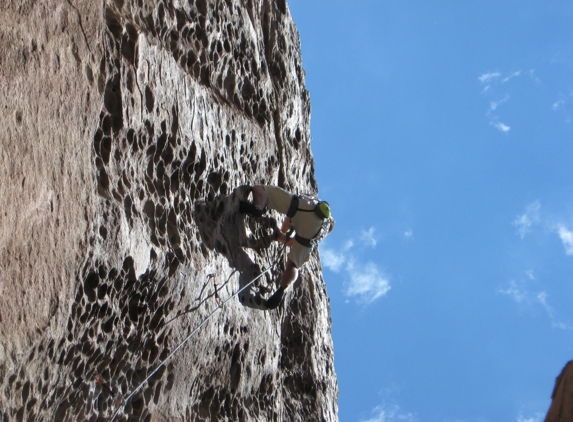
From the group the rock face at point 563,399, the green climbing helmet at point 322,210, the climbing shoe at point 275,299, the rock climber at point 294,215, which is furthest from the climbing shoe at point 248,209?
the rock face at point 563,399

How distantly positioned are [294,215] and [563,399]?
13.4 ft

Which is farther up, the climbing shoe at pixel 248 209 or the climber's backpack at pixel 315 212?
the climber's backpack at pixel 315 212

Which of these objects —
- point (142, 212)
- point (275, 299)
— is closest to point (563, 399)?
point (142, 212)

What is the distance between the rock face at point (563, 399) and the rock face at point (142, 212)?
2.88m

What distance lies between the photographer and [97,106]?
14.7 ft

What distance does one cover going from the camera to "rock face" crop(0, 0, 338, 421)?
389 cm

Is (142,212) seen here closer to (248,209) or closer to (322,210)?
(248,209)

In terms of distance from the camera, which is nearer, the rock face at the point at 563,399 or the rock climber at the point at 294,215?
the rock face at the point at 563,399

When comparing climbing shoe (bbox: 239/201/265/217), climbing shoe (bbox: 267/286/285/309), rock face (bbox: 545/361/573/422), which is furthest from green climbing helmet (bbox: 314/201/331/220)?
rock face (bbox: 545/361/573/422)

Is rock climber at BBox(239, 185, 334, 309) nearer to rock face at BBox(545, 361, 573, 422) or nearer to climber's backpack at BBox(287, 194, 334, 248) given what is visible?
climber's backpack at BBox(287, 194, 334, 248)

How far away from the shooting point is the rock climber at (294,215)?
21.7ft

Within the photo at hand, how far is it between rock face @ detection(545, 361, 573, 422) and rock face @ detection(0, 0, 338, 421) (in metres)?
2.88

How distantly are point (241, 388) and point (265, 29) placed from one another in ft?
13.3

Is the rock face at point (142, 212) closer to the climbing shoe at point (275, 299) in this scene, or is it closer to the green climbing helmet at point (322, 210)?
the climbing shoe at point (275, 299)
